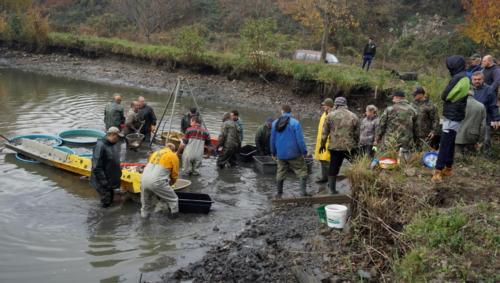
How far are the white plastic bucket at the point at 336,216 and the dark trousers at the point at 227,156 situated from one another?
18.5ft

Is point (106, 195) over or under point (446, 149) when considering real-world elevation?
under

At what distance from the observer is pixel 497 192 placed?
24.9ft

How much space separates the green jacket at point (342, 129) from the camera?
984 centimetres

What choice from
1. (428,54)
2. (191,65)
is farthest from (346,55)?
(191,65)

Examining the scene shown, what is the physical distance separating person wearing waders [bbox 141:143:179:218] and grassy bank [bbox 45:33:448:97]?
530 inches

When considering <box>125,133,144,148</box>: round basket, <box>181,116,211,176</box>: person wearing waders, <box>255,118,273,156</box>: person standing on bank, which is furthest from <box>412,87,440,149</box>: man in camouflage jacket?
<box>125,133,144,148</box>: round basket

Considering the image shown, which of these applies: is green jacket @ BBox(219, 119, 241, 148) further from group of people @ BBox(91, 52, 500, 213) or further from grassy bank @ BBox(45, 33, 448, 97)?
grassy bank @ BBox(45, 33, 448, 97)

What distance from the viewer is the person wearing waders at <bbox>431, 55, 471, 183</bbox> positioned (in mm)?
7809

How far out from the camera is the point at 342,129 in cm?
988

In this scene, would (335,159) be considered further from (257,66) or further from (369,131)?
(257,66)

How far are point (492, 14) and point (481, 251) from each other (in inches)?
824

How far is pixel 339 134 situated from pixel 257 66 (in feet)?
59.3

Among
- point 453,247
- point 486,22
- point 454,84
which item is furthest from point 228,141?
point 486,22

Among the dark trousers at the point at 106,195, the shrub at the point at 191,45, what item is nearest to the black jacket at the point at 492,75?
the dark trousers at the point at 106,195
